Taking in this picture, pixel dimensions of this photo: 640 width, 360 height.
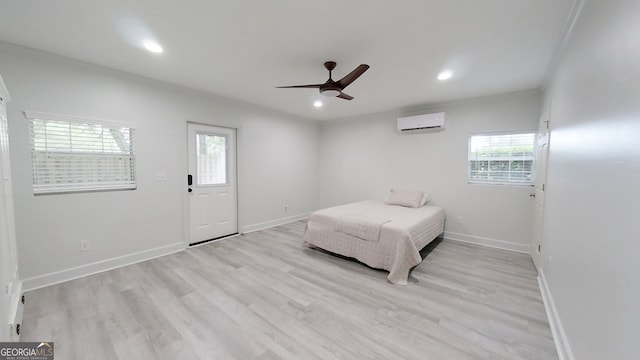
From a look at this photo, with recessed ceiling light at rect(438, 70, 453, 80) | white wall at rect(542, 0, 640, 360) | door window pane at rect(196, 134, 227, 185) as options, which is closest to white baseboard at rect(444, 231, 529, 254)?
white wall at rect(542, 0, 640, 360)

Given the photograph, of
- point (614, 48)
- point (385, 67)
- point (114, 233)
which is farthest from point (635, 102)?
point (114, 233)

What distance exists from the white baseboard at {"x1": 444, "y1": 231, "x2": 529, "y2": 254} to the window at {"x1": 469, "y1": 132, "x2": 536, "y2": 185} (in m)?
0.95

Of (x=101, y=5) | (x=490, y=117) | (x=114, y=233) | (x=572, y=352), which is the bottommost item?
(x=572, y=352)

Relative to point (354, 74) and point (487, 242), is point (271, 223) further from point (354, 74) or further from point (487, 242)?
point (487, 242)

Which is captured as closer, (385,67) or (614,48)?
(614,48)

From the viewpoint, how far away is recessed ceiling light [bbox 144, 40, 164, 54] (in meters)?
2.28

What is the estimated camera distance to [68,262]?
2672mm

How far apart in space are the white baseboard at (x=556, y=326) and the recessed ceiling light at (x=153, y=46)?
4125 mm

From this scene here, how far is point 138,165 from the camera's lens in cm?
314

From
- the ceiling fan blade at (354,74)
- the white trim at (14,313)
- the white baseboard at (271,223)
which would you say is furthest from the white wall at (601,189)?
the white baseboard at (271,223)

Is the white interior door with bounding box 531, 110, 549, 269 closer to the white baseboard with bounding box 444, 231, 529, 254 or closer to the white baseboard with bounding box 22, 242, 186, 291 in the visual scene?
the white baseboard with bounding box 444, 231, 529, 254

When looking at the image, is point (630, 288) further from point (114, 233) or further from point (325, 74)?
point (114, 233)

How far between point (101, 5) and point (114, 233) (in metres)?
2.54

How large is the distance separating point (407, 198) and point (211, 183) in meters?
3.51
